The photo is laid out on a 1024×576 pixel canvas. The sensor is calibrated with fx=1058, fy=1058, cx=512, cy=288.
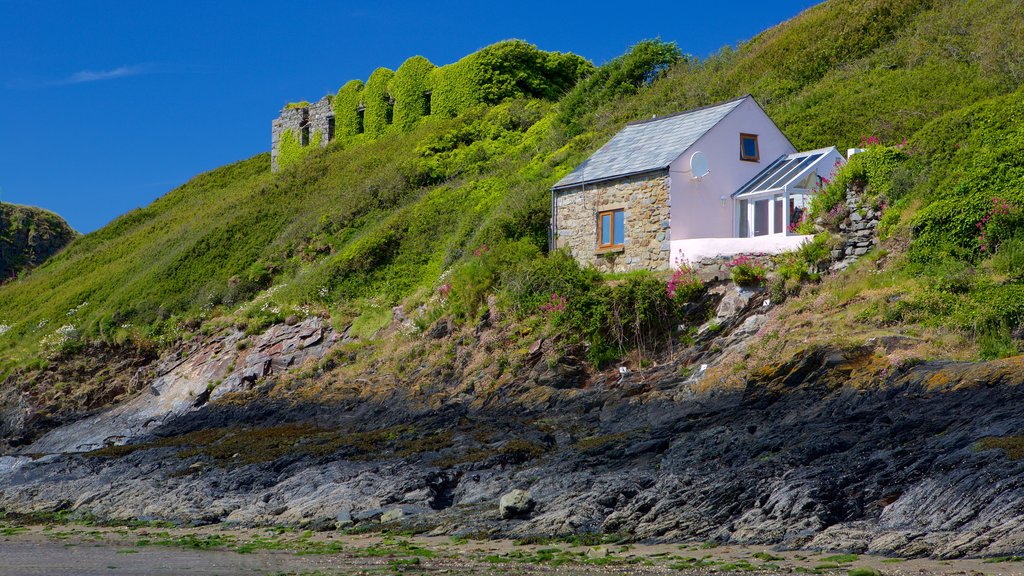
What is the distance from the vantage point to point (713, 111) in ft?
105

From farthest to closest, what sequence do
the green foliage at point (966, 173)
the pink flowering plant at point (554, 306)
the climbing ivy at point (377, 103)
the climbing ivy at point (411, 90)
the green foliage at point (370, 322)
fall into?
the climbing ivy at point (377, 103), the climbing ivy at point (411, 90), the green foliage at point (370, 322), the pink flowering plant at point (554, 306), the green foliage at point (966, 173)

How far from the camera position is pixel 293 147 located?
2427 inches

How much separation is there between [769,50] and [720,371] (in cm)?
2388

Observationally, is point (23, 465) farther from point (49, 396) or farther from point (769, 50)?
point (769, 50)

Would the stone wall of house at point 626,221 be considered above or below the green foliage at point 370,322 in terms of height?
above

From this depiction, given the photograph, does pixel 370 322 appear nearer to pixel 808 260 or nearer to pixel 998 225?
pixel 808 260

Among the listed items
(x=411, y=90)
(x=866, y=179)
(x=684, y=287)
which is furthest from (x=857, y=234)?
(x=411, y=90)

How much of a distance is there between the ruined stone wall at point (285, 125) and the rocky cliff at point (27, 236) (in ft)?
59.5

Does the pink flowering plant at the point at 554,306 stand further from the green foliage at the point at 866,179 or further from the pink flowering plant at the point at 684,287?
the green foliage at the point at 866,179

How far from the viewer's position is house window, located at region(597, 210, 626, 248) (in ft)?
99.9

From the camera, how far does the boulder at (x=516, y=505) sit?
669 inches

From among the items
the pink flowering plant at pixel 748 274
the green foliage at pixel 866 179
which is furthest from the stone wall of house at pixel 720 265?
the green foliage at pixel 866 179

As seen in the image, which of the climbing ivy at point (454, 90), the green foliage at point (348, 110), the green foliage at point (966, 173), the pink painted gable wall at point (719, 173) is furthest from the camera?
the green foliage at point (348, 110)

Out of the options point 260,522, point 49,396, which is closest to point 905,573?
point 260,522
